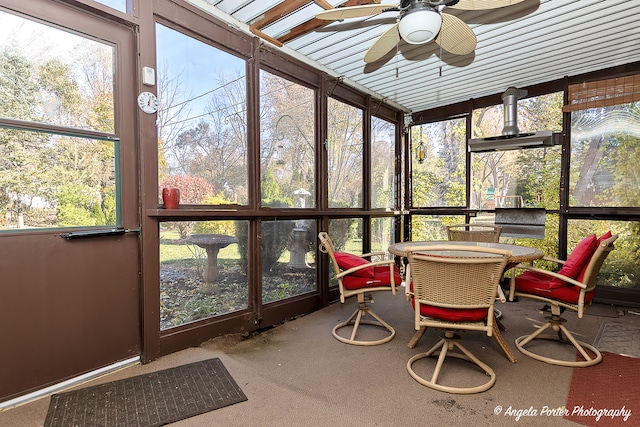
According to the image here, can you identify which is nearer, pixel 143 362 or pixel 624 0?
pixel 143 362

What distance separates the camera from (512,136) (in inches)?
164

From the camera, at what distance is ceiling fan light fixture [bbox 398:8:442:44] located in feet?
6.44

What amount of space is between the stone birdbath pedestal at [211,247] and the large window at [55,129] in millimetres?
661

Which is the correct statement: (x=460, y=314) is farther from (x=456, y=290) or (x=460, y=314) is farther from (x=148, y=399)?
(x=148, y=399)

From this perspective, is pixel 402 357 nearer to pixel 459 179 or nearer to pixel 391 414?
pixel 391 414

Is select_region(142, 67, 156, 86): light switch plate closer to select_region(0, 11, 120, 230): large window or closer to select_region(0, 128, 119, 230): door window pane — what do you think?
select_region(0, 11, 120, 230): large window

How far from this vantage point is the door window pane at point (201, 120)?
8.39ft

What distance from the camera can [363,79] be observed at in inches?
169

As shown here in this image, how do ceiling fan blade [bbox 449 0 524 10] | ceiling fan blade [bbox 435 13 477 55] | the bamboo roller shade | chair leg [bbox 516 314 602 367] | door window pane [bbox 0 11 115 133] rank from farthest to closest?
1. the bamboo roller shade
2. chair leg [bbox 516 314 602 367]
3. ceiling fan blade [bbox 435 13 477 55]
4. ceiling fan blade [bbox 449 0 524 10]
5. door window pane [bbox 0 11 115 133]

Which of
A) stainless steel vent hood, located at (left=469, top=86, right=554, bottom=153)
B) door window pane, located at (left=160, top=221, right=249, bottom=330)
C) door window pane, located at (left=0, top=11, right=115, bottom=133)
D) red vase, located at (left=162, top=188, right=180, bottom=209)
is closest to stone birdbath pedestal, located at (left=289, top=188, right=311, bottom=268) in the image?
door window pane, located at (left=160, top=221, right=249, bottom=330)

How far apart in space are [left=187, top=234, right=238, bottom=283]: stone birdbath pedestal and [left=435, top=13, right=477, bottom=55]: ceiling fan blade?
2.40 metres

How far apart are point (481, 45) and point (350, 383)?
3.45 m

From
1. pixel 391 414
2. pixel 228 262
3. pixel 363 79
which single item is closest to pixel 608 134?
pixel 363 79

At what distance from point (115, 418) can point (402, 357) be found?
192cm
